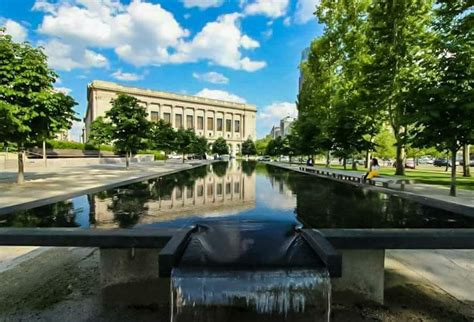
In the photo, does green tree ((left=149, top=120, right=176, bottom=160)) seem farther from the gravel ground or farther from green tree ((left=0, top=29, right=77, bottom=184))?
the gravel ground

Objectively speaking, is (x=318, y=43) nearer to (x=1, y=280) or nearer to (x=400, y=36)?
(x=400, y=36)

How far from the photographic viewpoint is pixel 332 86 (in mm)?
33969

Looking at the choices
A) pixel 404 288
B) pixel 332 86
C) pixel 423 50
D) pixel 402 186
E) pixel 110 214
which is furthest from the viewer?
pixel 332 86

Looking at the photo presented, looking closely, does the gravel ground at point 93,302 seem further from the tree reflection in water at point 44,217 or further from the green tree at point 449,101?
the green tree at point 449,101

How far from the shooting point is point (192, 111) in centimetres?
12950

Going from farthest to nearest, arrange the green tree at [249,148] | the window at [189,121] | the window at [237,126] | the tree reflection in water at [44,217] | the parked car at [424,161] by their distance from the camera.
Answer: the window at [237,126] < the green tree at [249,148] < the window at [189,121] < the parked car at [424,161] < the tree reflection in water at [44,217]

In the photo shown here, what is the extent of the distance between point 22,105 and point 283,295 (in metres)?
15.6

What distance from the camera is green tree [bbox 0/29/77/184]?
1431 centimetres

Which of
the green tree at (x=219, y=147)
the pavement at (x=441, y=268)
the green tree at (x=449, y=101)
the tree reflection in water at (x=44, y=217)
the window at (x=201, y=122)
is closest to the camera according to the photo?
the pavement at (x=441, y=268)

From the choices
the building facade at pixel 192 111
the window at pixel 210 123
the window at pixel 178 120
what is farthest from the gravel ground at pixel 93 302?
the window at pixel 210 123

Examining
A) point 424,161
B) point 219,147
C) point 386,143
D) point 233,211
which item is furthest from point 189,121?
point 233,211

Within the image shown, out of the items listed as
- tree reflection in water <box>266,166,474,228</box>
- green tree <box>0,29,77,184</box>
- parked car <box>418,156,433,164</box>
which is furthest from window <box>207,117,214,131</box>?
tree reflection in water <box>266,166,474,228</box>

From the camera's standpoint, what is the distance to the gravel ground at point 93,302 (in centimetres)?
390

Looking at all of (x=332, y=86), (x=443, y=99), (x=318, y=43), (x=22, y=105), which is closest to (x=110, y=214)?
(x=22, y=105)
